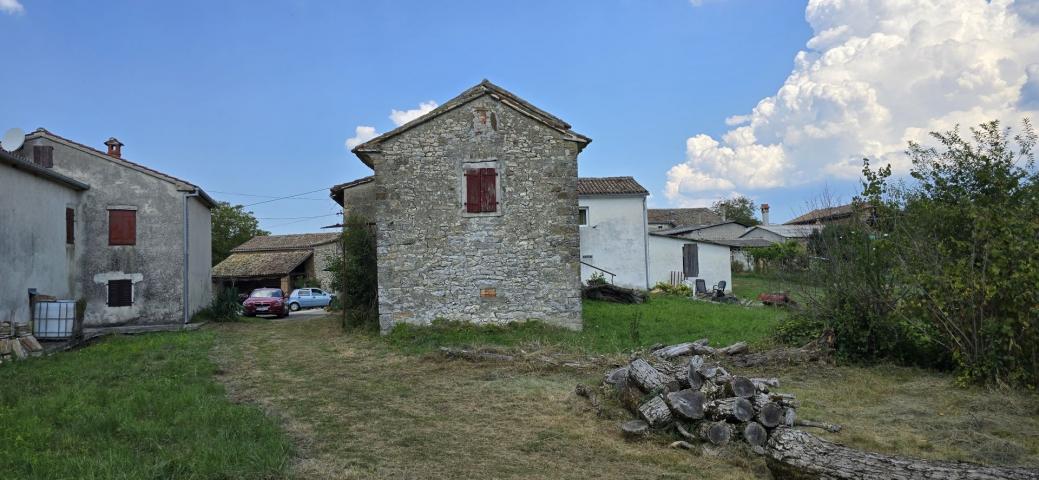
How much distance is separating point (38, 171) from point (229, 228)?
145 ft

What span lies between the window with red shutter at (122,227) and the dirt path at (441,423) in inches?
380

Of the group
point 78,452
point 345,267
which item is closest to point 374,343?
point 345,267

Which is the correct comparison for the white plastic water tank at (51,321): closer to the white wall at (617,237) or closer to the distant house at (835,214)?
the distant house at (835,214)

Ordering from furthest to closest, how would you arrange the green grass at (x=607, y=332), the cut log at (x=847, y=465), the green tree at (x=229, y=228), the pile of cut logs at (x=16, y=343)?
the green tree at (x=229, y=228) < the green grass at (x=607, y=332) < the pile of cut logs at (x=16, y=343) < the cut log at (x=847, y=465)

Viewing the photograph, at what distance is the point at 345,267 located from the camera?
1700 centimetres

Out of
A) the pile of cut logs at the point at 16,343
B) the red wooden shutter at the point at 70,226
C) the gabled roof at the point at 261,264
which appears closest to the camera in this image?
the pile of cut logs at the point at 16,343

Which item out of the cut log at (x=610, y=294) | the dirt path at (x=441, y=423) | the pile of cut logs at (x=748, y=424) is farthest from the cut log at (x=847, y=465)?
the cut log at (x=610, y=294)

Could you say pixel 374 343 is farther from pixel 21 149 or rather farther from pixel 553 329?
pixel 21 149

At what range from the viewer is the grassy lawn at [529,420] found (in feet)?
18.9

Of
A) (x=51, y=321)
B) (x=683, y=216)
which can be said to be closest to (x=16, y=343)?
(x=51, y=321)

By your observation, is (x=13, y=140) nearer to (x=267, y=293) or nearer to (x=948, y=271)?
(x=267, y=293)

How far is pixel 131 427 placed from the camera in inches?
252

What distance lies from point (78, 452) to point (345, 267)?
11413mm

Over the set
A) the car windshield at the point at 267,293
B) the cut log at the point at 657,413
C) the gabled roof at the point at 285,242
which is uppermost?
the gabled roof at the point at 285,242
